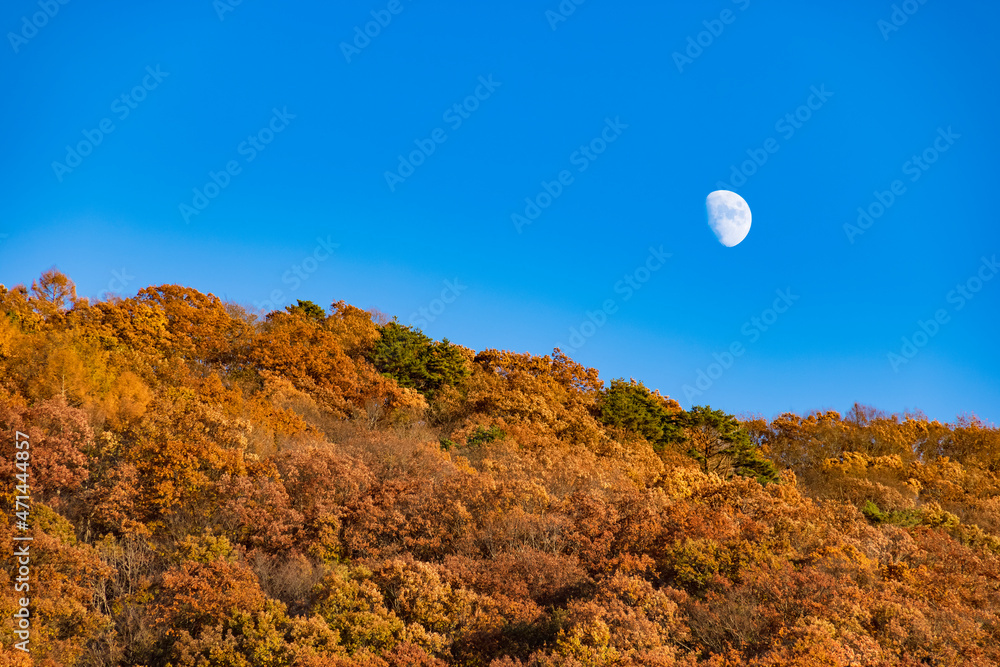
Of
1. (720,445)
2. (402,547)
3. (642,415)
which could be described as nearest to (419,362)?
(642,415)

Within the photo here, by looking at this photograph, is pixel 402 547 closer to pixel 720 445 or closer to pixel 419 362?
pixel 419 362

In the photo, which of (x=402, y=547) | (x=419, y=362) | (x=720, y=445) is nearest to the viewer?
(x=402, y=547)

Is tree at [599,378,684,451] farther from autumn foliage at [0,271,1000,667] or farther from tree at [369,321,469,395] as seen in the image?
tree at [369,321,469,395]

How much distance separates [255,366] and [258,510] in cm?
1819

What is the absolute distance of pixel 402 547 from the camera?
16438 mm

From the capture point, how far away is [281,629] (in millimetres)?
12086

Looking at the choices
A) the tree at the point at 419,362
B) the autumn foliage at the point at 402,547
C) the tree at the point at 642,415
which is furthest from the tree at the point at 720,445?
the tree at the point at 419,362

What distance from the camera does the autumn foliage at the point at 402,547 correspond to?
466 inches

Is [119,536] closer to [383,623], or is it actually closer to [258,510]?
[258,510]

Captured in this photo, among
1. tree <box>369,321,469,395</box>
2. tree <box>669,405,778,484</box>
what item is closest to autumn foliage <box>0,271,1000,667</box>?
tree <box>669,405,778,484</box>

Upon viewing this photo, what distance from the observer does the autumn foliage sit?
11.8 metres

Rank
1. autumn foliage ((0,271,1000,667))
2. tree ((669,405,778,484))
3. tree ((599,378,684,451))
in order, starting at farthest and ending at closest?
1. tree ((599,378,684,451))
2. tree ((669,405,778,484))
3. autumn foliage ((0,271,1000,667))

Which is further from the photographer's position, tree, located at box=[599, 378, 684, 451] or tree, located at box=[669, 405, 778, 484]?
tree, located at box=[599, 378, 684, 451]

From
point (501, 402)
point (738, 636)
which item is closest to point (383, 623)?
point (738, 636)
